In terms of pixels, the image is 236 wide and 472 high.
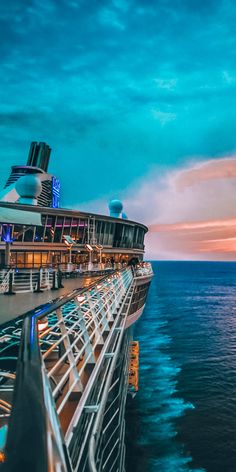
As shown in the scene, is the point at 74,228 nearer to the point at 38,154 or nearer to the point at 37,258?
the point at 37,258

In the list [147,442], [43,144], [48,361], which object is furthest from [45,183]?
[48,361]

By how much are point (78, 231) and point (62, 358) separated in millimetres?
39838

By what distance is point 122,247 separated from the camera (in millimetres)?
49250

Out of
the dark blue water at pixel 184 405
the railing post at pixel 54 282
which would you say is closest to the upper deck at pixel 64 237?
the dark blue water at pixel 184 405

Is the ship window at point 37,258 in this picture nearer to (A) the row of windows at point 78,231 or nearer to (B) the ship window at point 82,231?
(A) the row of windows at point 78,231

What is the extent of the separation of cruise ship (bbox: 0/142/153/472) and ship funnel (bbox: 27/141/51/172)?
55141 millimetres

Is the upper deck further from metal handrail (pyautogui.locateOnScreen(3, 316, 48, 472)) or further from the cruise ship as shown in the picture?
metal handrail (pyautogui.locateOnScreen(3, 316, 48, 472))

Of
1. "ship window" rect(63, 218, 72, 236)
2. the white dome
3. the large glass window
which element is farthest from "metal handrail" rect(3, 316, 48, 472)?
the white dome

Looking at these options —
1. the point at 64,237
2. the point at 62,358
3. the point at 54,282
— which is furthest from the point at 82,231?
the point at 62,358

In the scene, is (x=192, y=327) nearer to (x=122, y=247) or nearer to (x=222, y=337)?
(x=222, y=337)

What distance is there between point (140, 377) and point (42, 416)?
76.4 ft

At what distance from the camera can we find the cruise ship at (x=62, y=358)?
1.45 meters

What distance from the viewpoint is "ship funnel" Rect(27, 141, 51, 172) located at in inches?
3570

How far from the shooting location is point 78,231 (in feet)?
140
